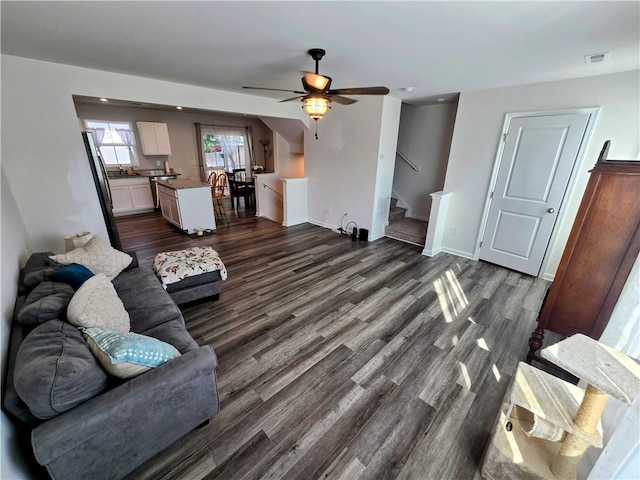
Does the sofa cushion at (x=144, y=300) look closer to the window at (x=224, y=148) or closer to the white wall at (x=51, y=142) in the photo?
the white wall at (x=51, y=142)

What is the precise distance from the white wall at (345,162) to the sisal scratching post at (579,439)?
3.68 meters

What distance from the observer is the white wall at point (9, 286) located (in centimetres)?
104

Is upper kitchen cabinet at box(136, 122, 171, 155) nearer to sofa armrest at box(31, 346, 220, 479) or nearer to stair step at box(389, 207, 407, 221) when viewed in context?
stair step at box(389, 207, 407, 221)

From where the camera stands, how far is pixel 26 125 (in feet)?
8.75

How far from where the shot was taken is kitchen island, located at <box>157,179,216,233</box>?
4.69 m

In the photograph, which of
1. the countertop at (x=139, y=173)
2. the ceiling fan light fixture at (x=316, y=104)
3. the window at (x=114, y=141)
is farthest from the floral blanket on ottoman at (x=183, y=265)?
the window at (x=114, y=141)

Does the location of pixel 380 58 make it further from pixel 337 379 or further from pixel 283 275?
pixel 337 379

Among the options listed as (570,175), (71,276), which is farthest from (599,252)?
(71,276)

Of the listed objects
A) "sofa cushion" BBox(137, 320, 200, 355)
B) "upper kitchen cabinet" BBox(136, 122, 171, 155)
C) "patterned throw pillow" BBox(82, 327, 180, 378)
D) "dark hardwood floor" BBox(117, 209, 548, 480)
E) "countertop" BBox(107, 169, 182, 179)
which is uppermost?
"upper kitchen cabinet" BBox(136, 122, 171, 155)

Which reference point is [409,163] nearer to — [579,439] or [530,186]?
[530,186]

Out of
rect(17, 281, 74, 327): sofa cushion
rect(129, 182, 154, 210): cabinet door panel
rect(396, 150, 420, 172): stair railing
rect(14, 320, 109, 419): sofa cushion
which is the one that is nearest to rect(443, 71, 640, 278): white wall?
rect(396, 150, 420, 172): stair railing

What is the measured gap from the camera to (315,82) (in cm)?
227

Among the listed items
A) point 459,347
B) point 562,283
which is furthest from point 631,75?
point 459,347

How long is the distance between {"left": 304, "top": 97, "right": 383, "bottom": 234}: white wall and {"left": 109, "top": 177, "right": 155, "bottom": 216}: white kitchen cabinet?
13.6 ft
